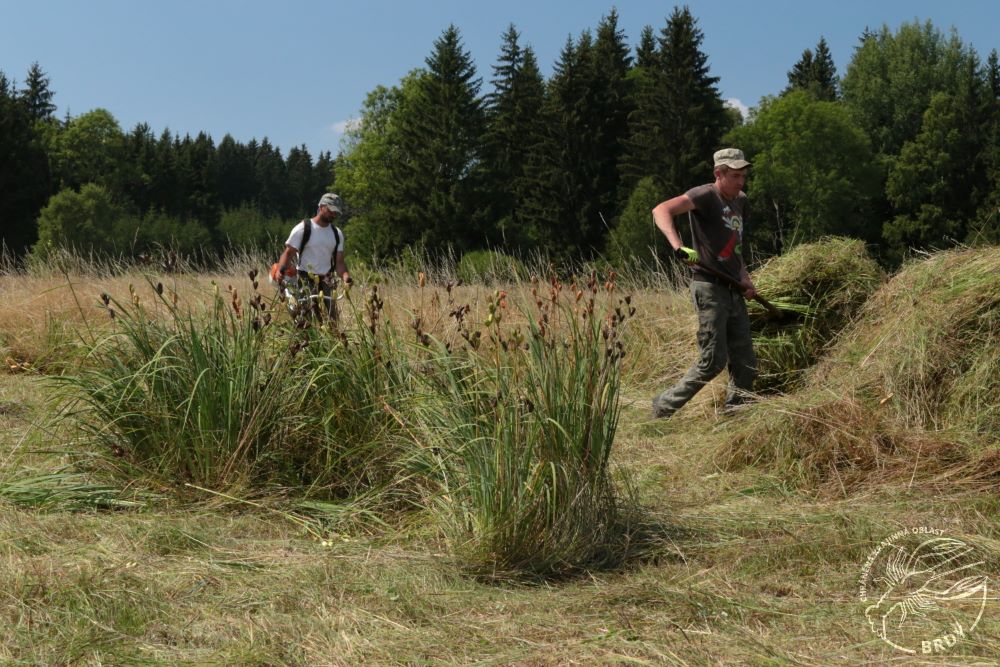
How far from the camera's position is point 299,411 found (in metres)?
4.60

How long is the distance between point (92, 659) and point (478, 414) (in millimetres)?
1652

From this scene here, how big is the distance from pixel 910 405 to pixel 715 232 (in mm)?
1519

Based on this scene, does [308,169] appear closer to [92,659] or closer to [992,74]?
[992,74]

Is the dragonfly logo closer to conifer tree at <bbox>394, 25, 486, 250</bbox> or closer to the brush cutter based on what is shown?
the brush cutter

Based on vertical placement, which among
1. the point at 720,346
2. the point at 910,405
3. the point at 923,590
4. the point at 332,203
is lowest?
the point at 923,590

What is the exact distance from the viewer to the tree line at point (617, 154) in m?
47.1

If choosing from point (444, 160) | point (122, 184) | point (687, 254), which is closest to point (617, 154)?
point (444, 160)

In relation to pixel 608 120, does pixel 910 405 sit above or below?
below

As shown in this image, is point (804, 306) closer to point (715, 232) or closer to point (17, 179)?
point (715, 232)

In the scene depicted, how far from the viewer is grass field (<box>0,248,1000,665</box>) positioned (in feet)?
8.82

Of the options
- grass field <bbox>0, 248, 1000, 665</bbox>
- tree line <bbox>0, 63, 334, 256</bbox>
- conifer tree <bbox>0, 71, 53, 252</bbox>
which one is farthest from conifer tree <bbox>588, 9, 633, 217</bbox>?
grass field <bbox>0, 248, 1000, 665</bbox>

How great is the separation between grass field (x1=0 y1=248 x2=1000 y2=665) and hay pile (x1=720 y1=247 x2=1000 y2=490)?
0.12ft

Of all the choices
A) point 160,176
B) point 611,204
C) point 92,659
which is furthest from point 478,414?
point 160,176

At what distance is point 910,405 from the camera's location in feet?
16.7
